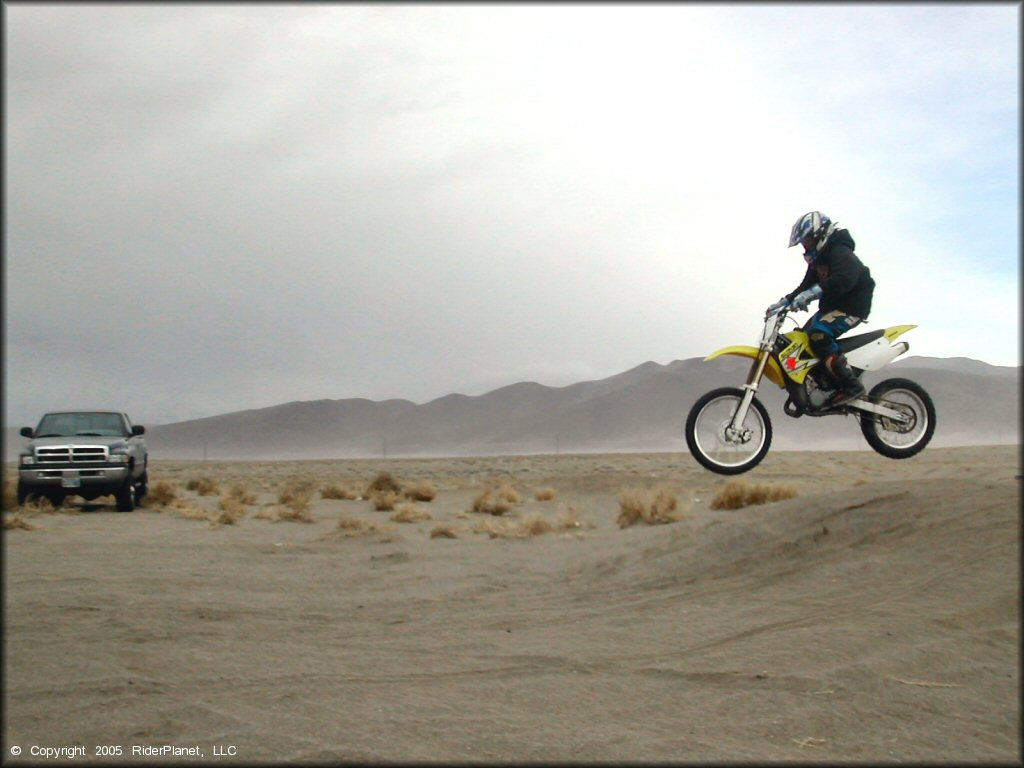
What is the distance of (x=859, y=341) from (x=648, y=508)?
2321 inches

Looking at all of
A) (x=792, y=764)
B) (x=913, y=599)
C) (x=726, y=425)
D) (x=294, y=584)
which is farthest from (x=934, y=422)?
(x=294, y=584)

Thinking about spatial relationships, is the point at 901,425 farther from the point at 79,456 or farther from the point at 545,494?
the point at 545,494

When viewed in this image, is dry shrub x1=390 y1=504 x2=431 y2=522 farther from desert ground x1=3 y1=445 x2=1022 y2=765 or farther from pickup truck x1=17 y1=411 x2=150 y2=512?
pickup truck x1=17 y1=411 x2=150 y2=512

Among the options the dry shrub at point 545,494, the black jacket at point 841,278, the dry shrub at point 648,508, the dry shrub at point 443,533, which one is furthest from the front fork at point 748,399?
the dry shrub at point 545,494

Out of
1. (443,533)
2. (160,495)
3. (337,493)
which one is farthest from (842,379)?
(337,493)

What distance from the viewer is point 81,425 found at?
16547 millimetres

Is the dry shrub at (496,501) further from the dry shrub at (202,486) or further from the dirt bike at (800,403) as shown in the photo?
the dirt bike at (800,403)

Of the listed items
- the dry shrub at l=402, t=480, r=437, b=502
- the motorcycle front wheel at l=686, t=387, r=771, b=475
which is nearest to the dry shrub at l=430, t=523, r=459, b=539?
the dry shrub at l=402, t=480, r=437, b=502

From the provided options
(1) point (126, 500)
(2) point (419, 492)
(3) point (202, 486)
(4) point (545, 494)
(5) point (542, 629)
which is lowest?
(5) point (542, 629)

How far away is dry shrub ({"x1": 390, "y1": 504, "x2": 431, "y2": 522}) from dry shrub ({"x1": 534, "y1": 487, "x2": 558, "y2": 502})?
10.8m

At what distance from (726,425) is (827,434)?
1102mm

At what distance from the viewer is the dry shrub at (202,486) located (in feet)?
227

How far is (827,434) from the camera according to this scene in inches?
235

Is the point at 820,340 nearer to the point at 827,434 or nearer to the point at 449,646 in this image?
the point at 827,434
